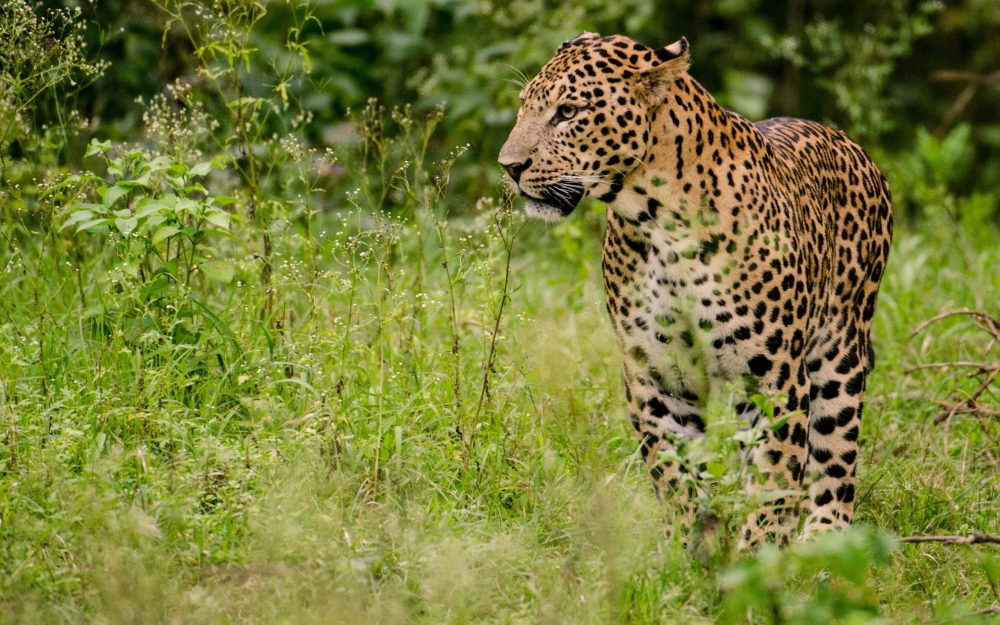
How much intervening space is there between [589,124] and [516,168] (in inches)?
12.8

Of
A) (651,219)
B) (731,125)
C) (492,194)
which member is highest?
(731,125)

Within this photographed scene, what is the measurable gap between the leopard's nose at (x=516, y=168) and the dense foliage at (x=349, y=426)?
21 centimetres

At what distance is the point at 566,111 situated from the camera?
457cm

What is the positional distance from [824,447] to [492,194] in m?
3.91

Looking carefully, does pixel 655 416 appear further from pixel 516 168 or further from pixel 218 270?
pixel 218 270

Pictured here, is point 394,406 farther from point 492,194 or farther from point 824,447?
point 492,194

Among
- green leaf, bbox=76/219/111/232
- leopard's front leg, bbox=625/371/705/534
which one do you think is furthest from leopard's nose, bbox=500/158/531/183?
green leaf, bbox=76/219/111/232

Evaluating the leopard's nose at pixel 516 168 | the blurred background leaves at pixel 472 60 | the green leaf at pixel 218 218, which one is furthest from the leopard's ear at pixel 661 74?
the blurred background leaves at pixel 472 60

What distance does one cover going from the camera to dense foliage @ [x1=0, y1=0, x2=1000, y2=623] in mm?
3709

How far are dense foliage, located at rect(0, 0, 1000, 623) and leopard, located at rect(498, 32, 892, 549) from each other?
0.28 m

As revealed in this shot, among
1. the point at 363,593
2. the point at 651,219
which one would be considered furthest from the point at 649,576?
the point at 651,219

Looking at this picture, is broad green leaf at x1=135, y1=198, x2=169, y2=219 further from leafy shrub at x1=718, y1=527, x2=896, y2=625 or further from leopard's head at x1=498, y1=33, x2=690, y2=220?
leafy shrub at x1=718, y1=527, x2=896, y2=625

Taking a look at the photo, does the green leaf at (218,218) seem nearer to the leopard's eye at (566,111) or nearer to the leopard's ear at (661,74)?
the leopard's eye at (566,111)

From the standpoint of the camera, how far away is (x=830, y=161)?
5418 millimetres
